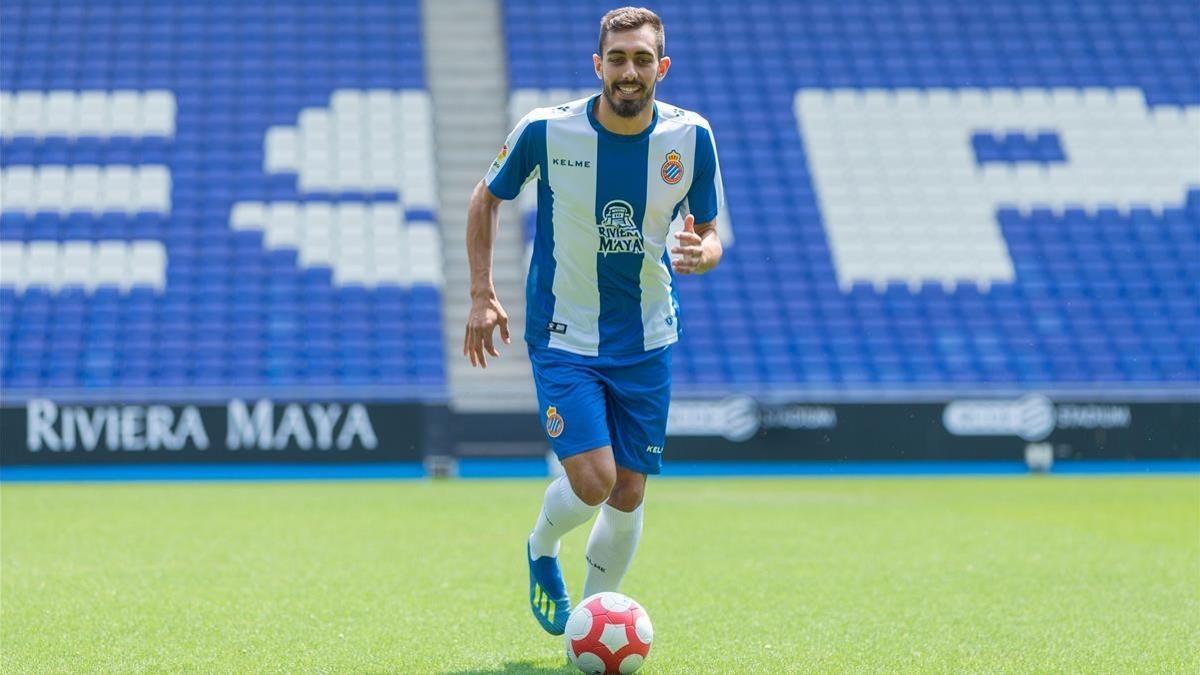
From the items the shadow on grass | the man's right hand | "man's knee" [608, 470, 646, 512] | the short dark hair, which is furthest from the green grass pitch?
the short dark hair

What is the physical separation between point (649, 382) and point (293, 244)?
1654cm

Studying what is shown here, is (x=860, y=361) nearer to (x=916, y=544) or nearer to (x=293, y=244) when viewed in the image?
(x=293, y=244)

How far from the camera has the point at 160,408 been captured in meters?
17.5

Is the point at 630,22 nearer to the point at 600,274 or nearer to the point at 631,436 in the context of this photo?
the point at 600,274

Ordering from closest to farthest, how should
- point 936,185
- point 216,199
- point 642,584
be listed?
point 642,584
point 216,199
point 936,185

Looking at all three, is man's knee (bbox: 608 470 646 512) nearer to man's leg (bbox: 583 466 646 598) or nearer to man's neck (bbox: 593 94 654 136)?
man's leg (bbox: 583 466 646 598)

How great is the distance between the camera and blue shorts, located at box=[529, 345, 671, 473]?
5.46 metres

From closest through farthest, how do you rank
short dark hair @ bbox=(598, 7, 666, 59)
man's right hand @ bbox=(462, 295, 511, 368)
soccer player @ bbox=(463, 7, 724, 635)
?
short dark hair @ bbox=(598, 7, 666, 59)
man's right hand @ bbox=(462, 295, 511, 368)
soccer player @ bbox=(463, 7, 724, 635)

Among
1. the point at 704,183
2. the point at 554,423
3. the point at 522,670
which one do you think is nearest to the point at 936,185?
the point at 704,183

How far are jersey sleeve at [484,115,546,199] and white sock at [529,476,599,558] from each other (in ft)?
3.58

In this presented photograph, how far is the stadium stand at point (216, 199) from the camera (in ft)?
65.7

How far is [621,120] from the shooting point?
554 centimetres

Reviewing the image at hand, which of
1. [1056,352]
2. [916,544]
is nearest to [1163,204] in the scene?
[1056,352]

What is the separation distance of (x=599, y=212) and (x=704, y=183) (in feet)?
1.47
